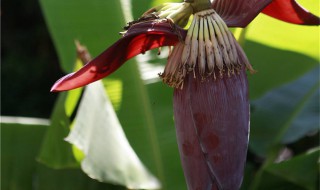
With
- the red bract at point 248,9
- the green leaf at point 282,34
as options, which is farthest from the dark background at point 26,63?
the red bract at point 248,9

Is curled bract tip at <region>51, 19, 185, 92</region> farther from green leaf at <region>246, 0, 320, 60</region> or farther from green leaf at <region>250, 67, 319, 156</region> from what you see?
green leaf at <region>250, 67, 319, 156</region>

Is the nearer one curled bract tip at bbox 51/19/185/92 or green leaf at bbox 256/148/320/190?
curled bract tip at bbox 51/19/185/92

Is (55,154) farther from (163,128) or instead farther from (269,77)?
(269,77)

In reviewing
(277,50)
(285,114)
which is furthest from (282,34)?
(285,114)

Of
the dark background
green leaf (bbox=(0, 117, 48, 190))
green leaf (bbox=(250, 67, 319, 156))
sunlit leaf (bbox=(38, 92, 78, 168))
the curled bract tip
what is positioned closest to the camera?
the curled bract tip

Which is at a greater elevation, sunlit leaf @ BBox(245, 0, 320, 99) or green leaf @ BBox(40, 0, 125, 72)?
green leaf @ BBox(40, 0, 125, 72)

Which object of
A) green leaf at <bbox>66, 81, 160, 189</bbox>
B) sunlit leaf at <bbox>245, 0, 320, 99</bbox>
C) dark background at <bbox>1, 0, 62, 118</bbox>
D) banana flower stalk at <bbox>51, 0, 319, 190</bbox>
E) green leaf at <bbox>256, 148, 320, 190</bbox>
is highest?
banana flower stalk at <bbox>51, 0, 319, 190</bbox>

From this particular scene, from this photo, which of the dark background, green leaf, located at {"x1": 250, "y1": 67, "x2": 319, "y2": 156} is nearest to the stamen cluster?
green leaf, located at {"x1": 250, "y1": 67, "x2": 319, "y2": 156}

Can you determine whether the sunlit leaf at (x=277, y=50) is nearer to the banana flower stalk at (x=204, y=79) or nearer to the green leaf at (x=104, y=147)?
the green leaf at (x=104, y=147)
